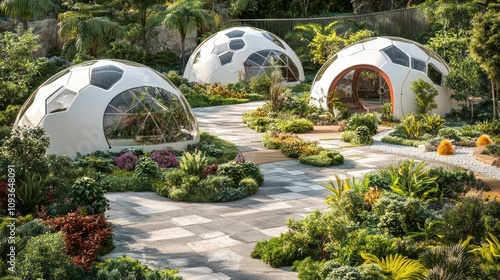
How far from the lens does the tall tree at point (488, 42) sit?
20312mm

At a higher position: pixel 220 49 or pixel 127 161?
pixel 220 49

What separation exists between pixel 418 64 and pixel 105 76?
443 inches

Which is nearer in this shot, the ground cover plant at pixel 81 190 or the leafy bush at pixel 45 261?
the leafy bush at pixel 45 261

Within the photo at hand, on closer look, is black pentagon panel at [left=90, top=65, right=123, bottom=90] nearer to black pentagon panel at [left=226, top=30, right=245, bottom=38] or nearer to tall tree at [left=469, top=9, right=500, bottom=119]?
tall tree at [left=469, top=9, right=500, bottom=119]

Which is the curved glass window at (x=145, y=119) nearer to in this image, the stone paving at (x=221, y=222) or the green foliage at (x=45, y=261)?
the stone paving at (x=221, y=222)

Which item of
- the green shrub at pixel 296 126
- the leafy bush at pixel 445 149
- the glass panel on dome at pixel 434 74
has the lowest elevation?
the leafy bush at pixel 445 149

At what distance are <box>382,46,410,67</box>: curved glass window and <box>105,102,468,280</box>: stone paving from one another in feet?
23.3

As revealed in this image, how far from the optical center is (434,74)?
2472 cm

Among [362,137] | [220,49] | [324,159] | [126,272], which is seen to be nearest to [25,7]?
[220,49]

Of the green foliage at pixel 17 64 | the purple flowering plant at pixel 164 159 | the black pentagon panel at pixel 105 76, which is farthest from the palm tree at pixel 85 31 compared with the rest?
the purple flowering plant at pixel 164 159

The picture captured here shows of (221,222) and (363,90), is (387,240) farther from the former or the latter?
(363,90)

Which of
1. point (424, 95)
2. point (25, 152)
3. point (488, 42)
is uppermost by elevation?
point (488, 42)

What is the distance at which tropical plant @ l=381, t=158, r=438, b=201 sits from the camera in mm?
13180

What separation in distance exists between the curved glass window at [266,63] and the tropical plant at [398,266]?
2274cm
